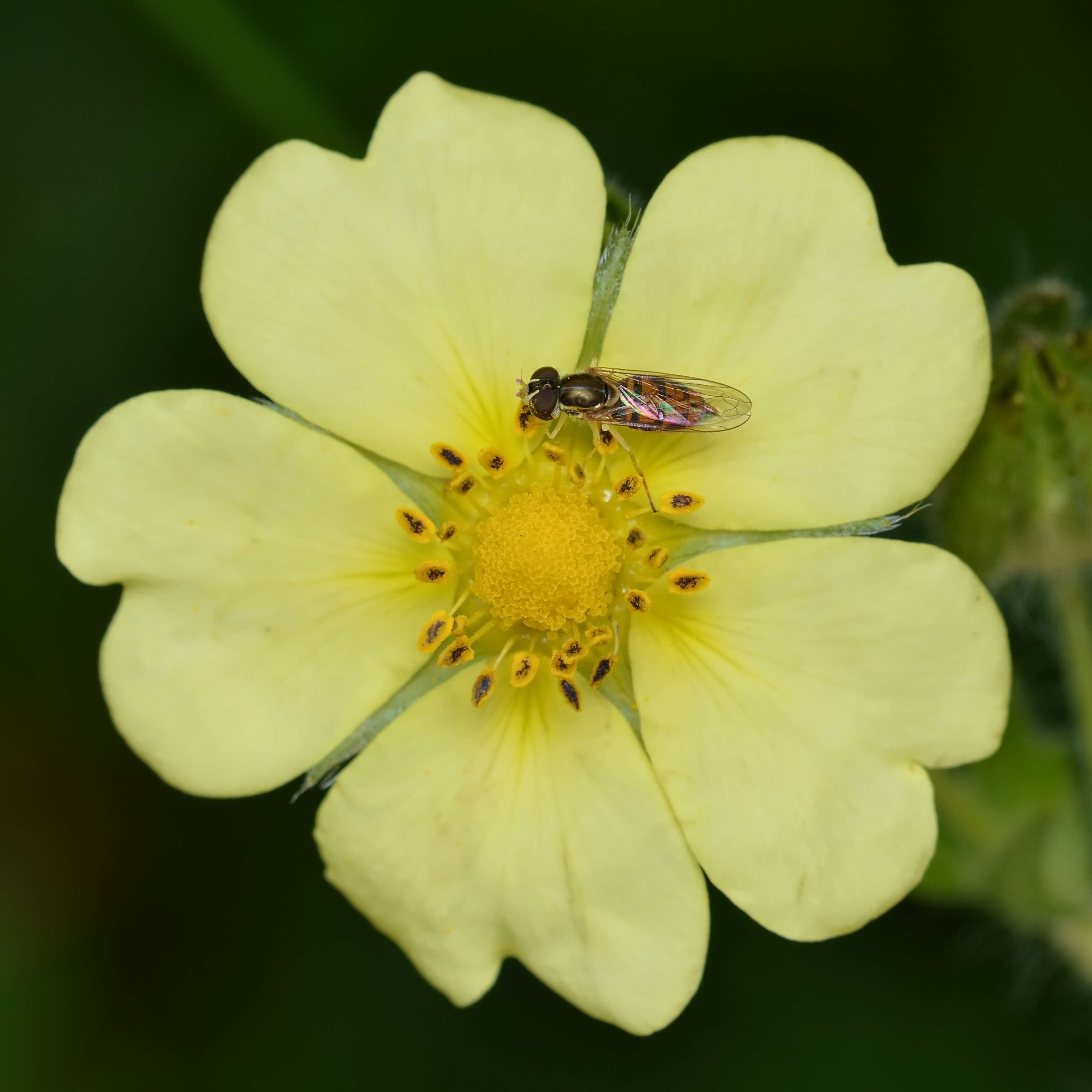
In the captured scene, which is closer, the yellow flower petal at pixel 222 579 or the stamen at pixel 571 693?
the yellow flower petal at pixel 222 579

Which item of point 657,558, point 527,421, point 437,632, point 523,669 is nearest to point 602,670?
point 523,669

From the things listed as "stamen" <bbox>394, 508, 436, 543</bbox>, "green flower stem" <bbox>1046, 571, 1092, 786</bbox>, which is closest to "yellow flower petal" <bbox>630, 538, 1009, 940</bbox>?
"stamen" <bbox>394, 508, 436, 543</bbox>

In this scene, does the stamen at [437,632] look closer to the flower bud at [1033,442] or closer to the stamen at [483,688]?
the stamen at [483,688]

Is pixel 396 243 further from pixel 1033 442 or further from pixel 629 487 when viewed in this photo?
pixel 1033 442

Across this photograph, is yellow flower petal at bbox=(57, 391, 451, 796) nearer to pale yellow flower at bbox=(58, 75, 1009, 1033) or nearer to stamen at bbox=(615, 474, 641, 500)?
pale yellow flower at bbox=(58, 75, 1009, 1033)

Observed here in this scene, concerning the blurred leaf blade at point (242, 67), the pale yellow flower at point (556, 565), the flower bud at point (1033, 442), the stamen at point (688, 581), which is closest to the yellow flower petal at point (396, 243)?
the pale yellow flower at point (556, 565)

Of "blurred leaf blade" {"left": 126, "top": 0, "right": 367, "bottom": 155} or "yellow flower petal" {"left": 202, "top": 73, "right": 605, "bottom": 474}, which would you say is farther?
"blurred leaf blade" {"left": 126, "top": 0, "right": 367, "bottom": 155}

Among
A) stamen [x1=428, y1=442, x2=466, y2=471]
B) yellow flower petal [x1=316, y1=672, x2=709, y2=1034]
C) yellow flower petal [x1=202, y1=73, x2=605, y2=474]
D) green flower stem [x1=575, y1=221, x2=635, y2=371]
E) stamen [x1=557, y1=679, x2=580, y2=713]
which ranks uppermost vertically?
yellow flower petal [x1=202, y1=73, x2=605, y2=474]
